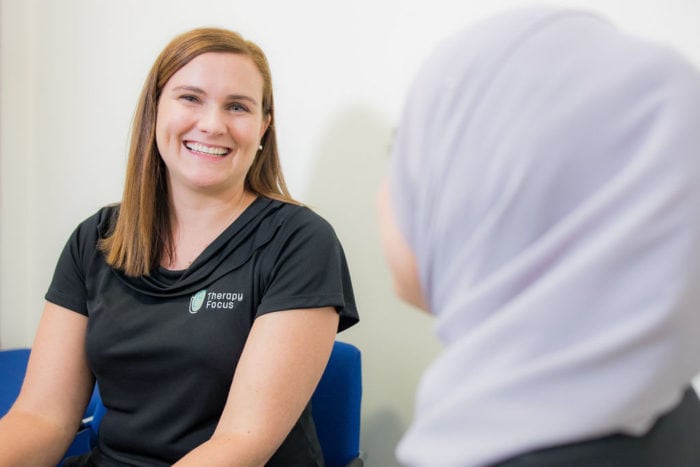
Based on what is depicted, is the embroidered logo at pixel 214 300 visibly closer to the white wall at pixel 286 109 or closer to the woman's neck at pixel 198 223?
the woman's neck at pixel 198 223

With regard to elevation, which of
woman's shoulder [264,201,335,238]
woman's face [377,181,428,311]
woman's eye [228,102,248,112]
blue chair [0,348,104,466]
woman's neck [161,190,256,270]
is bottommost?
blue chair [0,348,104,466]

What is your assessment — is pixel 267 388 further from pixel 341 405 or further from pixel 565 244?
pixel 565 244

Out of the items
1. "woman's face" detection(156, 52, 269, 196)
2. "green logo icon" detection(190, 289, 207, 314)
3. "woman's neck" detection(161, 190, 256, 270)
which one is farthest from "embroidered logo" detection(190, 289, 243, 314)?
"woman's face" detection(156, 52, 269, 196)

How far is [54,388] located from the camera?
128 centimetres

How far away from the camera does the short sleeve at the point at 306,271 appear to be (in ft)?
3.63

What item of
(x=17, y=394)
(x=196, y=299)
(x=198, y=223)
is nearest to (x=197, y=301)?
(x=196, y=299)

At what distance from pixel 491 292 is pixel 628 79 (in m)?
0.19

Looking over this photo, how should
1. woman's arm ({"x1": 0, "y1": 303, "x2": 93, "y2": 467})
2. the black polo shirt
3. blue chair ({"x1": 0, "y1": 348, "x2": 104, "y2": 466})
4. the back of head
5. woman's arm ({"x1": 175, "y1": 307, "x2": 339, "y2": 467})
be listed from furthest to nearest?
1. blue chair ({"x1": 0, "y1": 348, "x2": 104, "y2": 466})
2. woman's arm ({"x1": 0, "y1": 303, "x2": 93, "y2": 467})
3. the black polo shirt
4. woman's arm ({"x1": 175, "y1": 307, "x2": 339, "y2": 467})
5. the back of head

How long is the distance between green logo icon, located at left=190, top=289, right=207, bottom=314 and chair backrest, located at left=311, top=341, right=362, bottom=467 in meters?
0.33

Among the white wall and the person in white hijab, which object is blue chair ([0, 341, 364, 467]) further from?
the person in white hijab

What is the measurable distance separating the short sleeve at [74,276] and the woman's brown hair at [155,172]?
0.14 feet

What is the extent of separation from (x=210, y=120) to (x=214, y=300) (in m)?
0.37

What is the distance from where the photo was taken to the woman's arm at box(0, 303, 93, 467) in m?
1.24

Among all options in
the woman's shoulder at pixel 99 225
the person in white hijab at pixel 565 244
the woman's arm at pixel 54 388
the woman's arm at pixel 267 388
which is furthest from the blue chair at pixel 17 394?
the person in white hijab at pixel 565 244
